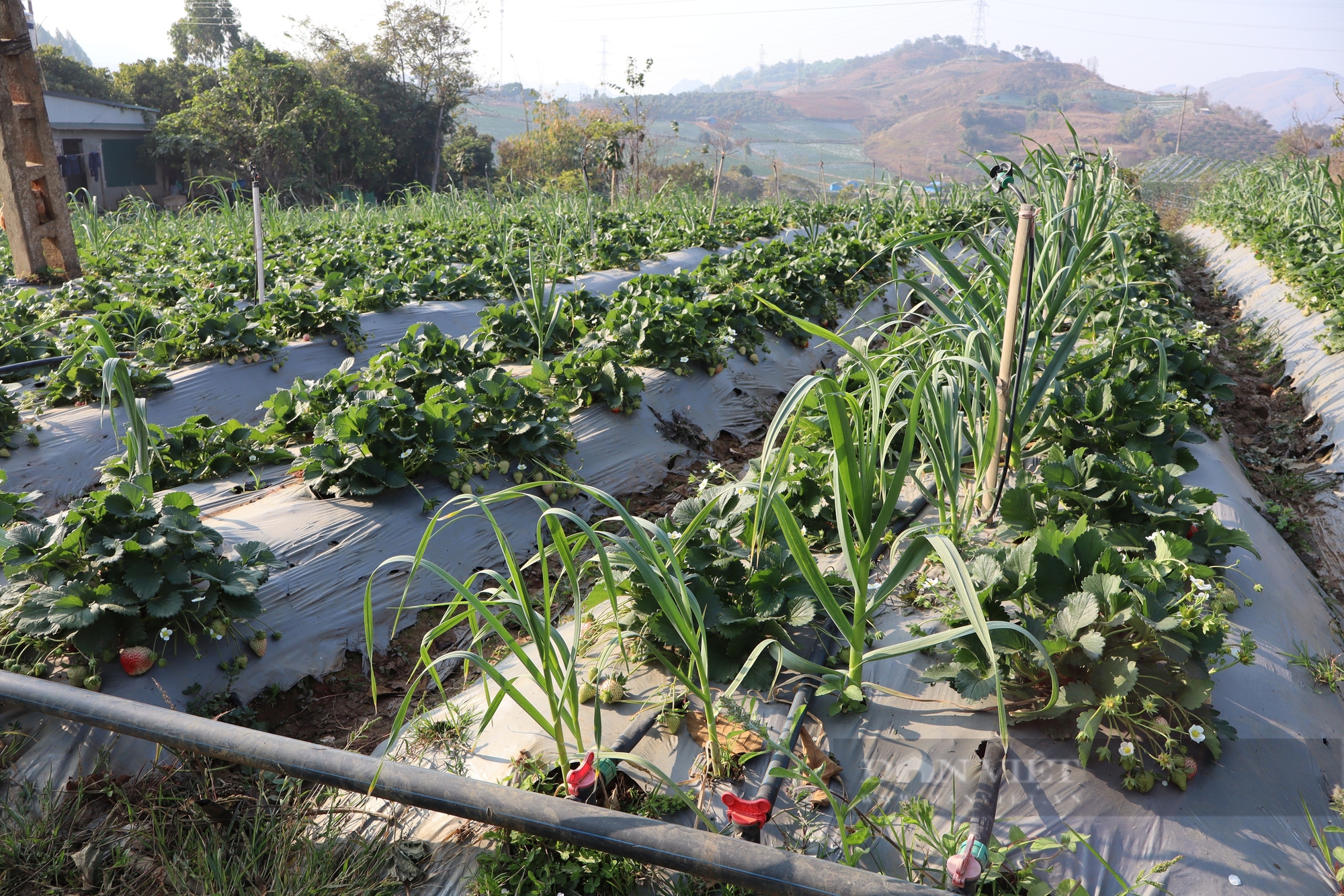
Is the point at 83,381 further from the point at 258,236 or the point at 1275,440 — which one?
the point at 1275,440

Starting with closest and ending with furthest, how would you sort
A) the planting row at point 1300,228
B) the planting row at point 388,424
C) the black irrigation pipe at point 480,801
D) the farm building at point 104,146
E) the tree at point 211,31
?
1. the black irrigation pipe at point 480,801
2. the planting row at point 388,424
3. the planting row at point 1300,228
4. the farm building at point 104,146
5. the tree at point 211,31

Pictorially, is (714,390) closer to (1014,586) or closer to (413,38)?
(1014,586)

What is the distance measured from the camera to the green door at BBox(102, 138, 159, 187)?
68.4ft

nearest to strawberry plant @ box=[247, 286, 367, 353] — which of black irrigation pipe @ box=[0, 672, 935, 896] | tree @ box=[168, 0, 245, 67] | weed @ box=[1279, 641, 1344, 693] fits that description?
black irrigation pipe @ box=[0, 672, 935, 896]

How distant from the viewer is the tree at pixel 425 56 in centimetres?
2580

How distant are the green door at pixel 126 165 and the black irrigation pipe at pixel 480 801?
80.0 ft

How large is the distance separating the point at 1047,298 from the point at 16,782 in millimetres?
2964

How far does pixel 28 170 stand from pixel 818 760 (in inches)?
283

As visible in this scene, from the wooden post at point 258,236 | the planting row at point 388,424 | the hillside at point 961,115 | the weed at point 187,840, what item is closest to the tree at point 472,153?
the hillside at point 961,115

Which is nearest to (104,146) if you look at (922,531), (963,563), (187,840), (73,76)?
(73,76)

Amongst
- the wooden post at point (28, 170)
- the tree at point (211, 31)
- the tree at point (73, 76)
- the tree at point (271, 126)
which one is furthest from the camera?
the tree at point (211, 31)

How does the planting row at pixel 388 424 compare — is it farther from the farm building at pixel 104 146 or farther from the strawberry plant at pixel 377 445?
the farm building at pixel 104 146

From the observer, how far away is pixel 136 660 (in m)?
2.00

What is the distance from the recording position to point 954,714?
1.77 m
